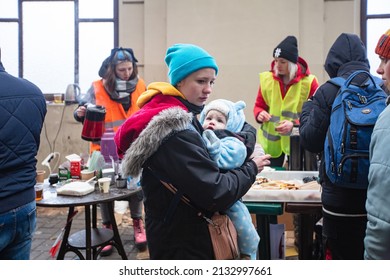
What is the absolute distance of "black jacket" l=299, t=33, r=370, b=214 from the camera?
1.59m

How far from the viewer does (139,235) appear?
3168 millimetres

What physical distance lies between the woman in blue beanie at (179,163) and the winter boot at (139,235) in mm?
1926

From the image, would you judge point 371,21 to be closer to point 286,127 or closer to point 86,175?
point 286,127

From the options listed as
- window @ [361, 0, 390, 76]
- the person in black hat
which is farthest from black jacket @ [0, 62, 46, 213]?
window @ [361, 0, 390, 76]

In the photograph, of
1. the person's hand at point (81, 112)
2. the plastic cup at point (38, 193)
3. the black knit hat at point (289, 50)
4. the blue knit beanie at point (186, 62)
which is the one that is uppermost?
the black knit hat at point (289, 50)

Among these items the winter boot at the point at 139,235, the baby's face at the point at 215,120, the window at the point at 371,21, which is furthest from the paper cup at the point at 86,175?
the window at the point at 371,21

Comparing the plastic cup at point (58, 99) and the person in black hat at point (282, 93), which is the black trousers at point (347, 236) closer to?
the person in black hat at point (282, 93)

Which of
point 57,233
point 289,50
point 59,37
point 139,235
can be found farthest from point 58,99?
point 289,50

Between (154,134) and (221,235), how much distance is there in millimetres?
383

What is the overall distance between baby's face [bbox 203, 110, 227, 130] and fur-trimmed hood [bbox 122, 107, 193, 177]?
0.30 m

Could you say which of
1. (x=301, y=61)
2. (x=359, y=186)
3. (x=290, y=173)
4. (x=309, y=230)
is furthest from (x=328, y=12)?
(x=359, y=186)

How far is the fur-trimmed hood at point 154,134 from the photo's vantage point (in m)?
1.13

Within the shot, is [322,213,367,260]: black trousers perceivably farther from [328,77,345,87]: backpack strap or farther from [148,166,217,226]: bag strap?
[148,166,217,226]: bag strap

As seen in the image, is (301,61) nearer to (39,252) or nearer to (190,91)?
(190,91)
